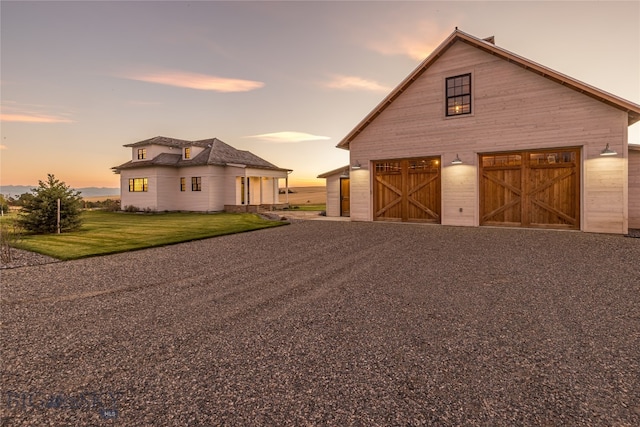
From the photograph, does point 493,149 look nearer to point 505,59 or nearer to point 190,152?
point 505,59

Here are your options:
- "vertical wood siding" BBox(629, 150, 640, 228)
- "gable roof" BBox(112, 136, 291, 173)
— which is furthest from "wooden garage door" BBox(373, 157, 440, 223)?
"gable roof" BBox(112, 136, 291, 173)

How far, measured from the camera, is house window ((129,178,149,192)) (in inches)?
1046

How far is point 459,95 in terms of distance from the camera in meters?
14.0

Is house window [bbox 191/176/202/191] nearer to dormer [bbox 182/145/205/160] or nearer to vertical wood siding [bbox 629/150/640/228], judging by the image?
dormer [bbox 182/145/205/160]

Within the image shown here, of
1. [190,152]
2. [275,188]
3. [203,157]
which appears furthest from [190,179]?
[275,188]

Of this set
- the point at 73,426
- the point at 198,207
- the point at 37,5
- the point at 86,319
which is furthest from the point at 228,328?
the point at 198,207

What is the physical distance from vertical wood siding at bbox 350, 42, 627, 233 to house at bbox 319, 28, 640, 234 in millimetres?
39

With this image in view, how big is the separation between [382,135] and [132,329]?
1433 centimetres

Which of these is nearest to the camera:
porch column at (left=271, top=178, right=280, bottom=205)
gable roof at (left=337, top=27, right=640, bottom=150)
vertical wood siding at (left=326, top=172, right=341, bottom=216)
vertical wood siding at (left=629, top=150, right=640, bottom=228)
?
gable roof at (left=337, top=27, right=640, bottom=150)

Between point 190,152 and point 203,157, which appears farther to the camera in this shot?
point 190,152

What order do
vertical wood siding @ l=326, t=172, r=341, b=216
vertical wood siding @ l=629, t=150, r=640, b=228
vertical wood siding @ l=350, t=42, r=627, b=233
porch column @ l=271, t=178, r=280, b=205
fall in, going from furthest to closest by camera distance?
porch column @ l=271, t=178, r=280, b=205, vertical wood siding @ l=326, t=172, r=341, b=216, vertical wood siding @ l=629, t=150, r=640, b=228, vertical wood siding @ l=350, t=42, r=627, b=233

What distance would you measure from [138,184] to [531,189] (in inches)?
1147

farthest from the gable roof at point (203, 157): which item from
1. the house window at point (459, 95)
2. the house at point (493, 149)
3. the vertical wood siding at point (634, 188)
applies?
the vertical wood siding at point (634, 188)

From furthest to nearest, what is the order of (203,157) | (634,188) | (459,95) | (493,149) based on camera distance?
1. (203,157)
2. (459,95)
3. (493,149)
4. (634,188)
